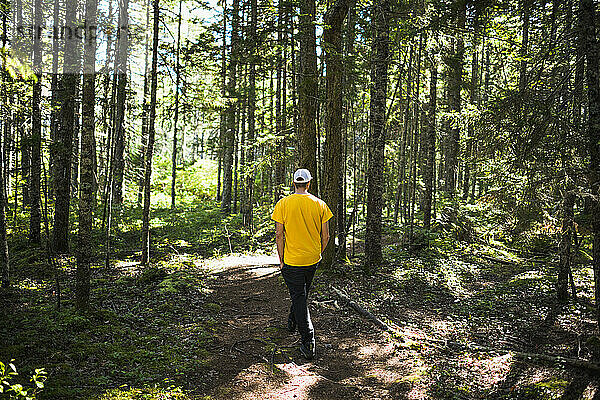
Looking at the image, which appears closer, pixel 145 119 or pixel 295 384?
pixel 295 384

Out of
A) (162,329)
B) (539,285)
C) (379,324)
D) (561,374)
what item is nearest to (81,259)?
(162,329)

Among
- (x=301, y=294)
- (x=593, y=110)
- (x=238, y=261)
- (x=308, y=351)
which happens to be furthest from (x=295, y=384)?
(x=238, y=261)

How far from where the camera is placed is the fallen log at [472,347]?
15.1ft

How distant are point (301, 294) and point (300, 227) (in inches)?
37.6

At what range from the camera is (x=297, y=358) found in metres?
5.67

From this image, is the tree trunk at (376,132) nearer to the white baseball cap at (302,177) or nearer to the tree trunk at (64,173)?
the white baseball cap at (302,177)

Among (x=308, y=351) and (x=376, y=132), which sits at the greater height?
(x=376, y=132)

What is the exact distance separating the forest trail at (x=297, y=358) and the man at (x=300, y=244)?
49cm

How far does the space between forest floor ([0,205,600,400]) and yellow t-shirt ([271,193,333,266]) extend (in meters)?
1.43

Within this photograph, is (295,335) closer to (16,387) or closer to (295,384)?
(295,384)

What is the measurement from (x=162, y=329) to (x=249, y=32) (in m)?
7.69

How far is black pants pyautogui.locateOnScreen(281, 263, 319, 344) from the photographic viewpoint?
562 centimetres

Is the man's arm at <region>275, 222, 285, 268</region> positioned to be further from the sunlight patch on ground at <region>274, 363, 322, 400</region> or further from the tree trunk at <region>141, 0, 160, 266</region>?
the tree trunk at <region>141, 0, 160, 266</region>

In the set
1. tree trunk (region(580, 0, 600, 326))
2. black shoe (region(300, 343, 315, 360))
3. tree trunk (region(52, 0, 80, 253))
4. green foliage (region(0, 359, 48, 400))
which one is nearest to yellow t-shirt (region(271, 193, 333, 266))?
black shoe (region(300, 343, 315, 360))
